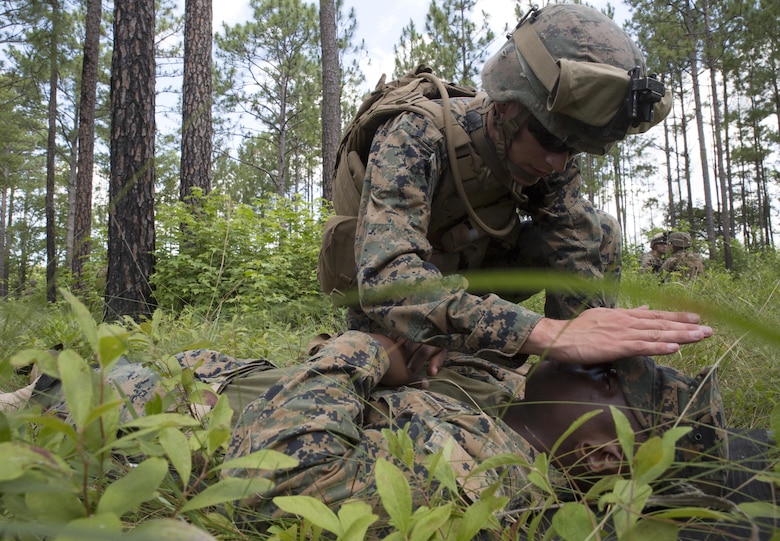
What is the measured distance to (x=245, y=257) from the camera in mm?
6016

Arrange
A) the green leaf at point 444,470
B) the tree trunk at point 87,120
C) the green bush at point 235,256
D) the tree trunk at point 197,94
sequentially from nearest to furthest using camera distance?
the green leaf at point 444,470 < the green bush at point 235,256 < the tree trunk at point 197,94 < the tree trunk at point 87,120

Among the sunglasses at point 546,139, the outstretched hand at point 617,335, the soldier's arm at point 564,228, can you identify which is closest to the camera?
the outstretched hand at point 617,335

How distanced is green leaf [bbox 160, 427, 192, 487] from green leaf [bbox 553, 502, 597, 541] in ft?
1.48

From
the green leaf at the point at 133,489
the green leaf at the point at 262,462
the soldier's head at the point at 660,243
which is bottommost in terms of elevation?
the green leaf at the point at 262,462

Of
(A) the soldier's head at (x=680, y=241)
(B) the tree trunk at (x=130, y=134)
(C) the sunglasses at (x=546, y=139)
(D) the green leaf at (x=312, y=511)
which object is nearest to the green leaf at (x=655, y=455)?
(D) the green leaf at (x=312, y=511)

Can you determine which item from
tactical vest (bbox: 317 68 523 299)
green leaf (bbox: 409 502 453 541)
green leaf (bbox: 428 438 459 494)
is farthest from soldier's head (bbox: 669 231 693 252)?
Result: green leaf (bbox: 409 502 453 541)

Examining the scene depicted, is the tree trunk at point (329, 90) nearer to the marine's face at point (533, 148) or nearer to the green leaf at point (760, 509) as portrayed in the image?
the marine's face at point (533, 148)

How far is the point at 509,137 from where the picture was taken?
2.06 metres

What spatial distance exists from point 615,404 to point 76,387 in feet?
4.62

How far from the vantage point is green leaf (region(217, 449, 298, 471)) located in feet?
2.20

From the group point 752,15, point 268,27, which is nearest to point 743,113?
point 752,15

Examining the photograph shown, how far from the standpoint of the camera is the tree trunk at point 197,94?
6.50 metres

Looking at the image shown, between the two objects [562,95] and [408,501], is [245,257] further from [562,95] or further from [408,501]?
[408,501]

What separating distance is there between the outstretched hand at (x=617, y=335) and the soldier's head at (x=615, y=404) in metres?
0.10
